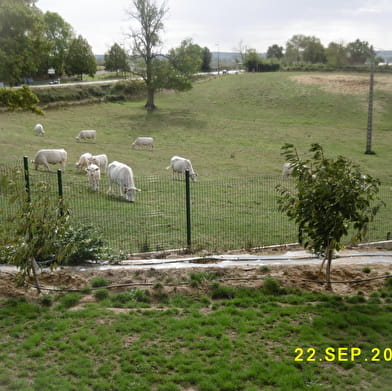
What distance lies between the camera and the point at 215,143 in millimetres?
40250

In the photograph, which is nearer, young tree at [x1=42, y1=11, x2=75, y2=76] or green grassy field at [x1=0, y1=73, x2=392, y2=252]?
green grassy field at [x1=0, y1=73, x2=392, y2=252]

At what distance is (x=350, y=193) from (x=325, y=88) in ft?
202

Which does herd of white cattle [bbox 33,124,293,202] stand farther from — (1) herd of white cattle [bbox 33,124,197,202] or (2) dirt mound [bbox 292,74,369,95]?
(2) dirt mound [bbox 292,74,369,95]

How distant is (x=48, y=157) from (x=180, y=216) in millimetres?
10856

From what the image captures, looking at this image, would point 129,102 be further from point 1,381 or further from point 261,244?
point 1,381

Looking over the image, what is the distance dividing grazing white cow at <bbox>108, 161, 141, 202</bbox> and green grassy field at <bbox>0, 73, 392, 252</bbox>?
1.90 ft

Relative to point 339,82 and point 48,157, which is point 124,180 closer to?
point 48,157

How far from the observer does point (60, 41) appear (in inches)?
3342

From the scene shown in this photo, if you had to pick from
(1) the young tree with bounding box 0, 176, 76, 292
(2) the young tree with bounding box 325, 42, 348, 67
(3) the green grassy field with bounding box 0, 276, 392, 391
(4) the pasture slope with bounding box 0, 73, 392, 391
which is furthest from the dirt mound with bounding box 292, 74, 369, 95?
(1) the young tree with bounding box 0, 176, 76, 292

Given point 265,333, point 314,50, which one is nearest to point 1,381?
point 265,333

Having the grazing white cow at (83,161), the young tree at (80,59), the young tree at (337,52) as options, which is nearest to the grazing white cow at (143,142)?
the grazing white cow at (83,161)

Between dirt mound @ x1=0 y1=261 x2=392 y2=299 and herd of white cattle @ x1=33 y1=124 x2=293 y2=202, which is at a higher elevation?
herd of white cattle @ x1=33 y1=124 x2=293 y2=202

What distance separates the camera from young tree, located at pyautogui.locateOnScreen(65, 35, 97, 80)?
7644 cm

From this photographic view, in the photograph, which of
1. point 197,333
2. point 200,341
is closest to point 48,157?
point 197,333
